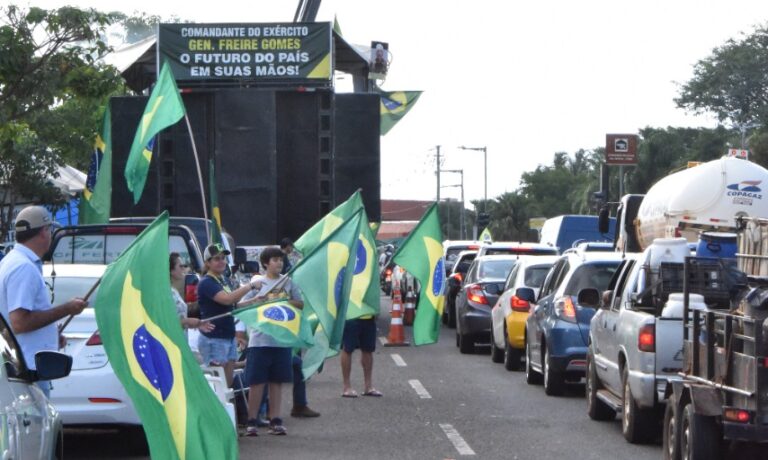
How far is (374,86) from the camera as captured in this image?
2681 centimetres

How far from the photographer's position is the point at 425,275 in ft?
54.7

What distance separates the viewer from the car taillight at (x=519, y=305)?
19.4 m

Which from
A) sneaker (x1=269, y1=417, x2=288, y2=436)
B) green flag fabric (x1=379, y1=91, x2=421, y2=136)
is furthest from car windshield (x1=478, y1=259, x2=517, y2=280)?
green flag fabric (x1=379, y1=91, x2=421, y2=136)

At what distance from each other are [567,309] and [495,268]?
27.5 ft

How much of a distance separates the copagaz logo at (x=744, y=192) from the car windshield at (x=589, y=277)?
6.62ft

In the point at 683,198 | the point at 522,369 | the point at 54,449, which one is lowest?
the point at 522,369

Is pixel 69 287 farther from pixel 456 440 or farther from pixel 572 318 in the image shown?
pixel 572 318

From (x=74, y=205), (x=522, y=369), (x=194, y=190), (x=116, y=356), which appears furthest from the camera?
(x=74, y=205)

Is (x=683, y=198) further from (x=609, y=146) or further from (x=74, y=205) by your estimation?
(x=609, y=146)

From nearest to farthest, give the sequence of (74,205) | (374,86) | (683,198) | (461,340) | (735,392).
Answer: (735,392) → (683,198) → (461,340) → (374,86) → (74,205)

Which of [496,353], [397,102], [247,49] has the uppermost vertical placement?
[397,102]

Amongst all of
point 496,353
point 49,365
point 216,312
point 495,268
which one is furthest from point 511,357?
point 49,365

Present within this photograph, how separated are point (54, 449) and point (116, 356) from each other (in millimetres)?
1053

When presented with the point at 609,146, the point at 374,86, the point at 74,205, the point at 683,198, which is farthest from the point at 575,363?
the point at 609,146
